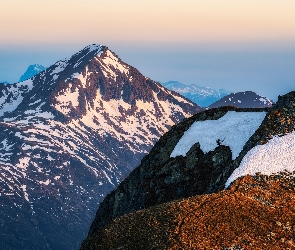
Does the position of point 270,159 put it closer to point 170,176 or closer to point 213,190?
point 213,190

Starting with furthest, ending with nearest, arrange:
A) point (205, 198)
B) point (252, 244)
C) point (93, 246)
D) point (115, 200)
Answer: point (115, 200) < point (205, 198) < point (93, 246) < point (252, 244)

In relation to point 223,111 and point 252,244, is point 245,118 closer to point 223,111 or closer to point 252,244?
point 223,111

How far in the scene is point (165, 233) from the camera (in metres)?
35.0

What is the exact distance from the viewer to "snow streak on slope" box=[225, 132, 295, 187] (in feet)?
157

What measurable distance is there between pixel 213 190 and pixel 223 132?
61.6 ft

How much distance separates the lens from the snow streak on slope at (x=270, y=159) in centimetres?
4794

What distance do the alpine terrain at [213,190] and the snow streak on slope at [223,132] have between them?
0.15m

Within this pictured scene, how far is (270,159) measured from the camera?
50.1 metres

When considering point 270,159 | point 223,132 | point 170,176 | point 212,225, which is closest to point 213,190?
point 270,159

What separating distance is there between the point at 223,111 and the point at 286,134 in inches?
851

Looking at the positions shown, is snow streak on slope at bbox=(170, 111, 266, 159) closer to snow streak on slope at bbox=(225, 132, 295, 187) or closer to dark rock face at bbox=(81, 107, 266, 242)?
dark rock face at bbox=(81, 107, 266, 242)

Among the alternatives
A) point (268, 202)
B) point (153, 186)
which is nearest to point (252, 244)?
point (268, 202)

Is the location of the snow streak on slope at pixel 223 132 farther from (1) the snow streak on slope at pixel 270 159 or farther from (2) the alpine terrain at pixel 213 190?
(1) the snow streak on slope at pixel 270 159

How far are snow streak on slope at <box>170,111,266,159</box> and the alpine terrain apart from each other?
147mm
